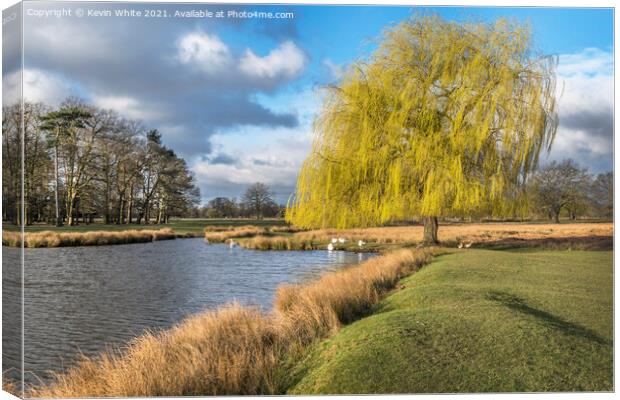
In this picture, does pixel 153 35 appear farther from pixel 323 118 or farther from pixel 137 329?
pixel 137 329

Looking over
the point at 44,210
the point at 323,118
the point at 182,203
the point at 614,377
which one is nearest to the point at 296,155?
the point at 323,118

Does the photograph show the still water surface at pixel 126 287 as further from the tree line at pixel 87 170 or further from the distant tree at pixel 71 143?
Result: the distant tree at pixel 71 143

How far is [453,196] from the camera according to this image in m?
8.01

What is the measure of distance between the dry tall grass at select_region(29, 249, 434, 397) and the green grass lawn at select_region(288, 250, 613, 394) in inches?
16.3

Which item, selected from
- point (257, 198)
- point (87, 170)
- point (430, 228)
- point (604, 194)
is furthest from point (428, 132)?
point (87, 170)

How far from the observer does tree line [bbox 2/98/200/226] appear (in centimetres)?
588

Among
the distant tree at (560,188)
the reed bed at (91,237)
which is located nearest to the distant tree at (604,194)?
the distant tree at (560,188)

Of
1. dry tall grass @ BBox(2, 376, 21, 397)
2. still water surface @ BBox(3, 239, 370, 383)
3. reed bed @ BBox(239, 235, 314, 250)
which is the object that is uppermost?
reed bed @ BBox(239, 235, 314, 250)

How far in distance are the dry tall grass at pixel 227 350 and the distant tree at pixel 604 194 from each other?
3.30 metres

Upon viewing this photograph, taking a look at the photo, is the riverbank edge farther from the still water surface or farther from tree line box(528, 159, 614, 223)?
tree line box(528, 159, 614, 223)

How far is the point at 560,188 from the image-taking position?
741cm

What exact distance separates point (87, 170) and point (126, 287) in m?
1.65

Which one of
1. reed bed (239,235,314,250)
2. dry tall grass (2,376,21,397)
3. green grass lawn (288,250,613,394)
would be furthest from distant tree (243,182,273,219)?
dry tall grass (2,376,21,397)

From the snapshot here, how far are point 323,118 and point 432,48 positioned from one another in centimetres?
223
